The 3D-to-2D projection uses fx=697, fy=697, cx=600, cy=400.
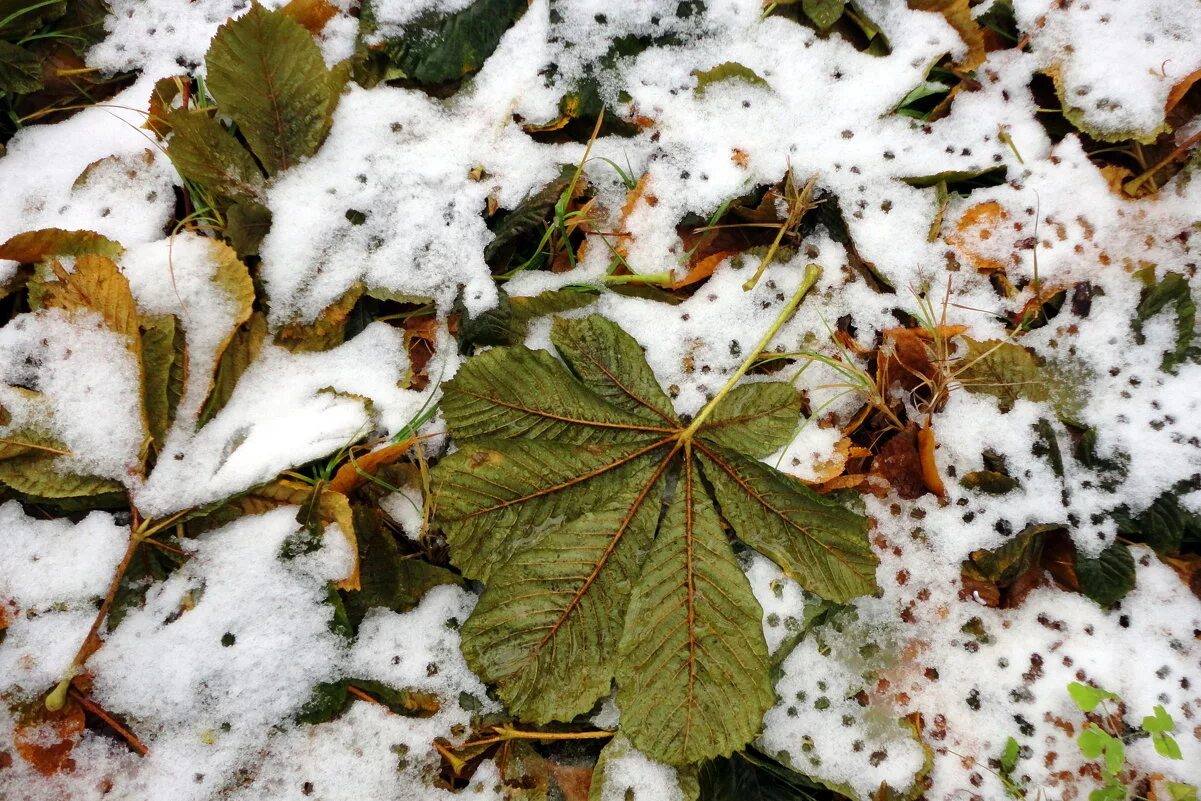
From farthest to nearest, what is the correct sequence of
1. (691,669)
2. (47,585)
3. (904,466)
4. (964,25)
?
(964,25) < (904,466) < (47,585) < (691,669)

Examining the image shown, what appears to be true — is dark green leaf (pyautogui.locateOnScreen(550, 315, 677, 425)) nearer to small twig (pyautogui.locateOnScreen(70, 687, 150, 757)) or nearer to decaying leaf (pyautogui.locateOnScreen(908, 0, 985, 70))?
decaying leaf (pyautogui.locateOnScreen(908, 0, 985, 70))

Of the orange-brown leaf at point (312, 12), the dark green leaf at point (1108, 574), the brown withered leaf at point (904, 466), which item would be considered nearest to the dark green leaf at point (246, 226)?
the orange-brown leaf at point (312, 12)

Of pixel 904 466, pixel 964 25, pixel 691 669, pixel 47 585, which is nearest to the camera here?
pixel 691 669

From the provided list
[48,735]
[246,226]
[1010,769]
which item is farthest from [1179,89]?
[48,735]

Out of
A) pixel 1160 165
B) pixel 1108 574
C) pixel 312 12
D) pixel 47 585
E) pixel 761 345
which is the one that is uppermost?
pixel 312 12

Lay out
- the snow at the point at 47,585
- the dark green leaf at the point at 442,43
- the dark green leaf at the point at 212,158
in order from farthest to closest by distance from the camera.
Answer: the dark green leaf at the point at 442,43
the dark green leaf at the point at 212,158
the snow at the point at 47,585

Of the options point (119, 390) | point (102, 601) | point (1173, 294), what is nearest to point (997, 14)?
point (1173, 294)

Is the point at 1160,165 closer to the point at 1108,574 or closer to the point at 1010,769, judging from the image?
the point at 1108,574

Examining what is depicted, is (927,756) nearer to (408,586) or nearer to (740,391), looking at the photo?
(740,391)

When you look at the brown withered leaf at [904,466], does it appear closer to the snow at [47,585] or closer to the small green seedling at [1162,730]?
the small green seedling at [1162,730]
